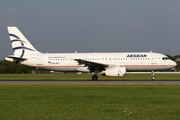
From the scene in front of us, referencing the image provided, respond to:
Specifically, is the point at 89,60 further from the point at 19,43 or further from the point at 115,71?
the point at 19,43

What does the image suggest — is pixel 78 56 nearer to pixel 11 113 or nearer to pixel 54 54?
pixel 54 54

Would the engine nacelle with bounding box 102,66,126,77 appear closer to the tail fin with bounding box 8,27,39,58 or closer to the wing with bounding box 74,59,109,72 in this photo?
the wing with bounding box 74,59,109,72

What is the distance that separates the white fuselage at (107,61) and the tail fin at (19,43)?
1205 millimetres

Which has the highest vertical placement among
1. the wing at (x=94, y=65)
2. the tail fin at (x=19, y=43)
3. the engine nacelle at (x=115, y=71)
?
the tail fin at (x=19, y=43)

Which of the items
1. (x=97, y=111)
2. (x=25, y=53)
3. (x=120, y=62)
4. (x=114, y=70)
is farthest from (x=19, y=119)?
(x=25, y=53)

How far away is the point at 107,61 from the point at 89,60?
2687mm

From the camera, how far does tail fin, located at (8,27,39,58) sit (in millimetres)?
37781

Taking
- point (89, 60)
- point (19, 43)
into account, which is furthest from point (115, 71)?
point (19, 43)

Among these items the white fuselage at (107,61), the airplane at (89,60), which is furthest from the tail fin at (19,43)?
the white fuselage at (107,61)

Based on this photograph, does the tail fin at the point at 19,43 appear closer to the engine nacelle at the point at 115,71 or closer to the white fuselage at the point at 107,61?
the white fuselage at the point at 107,61

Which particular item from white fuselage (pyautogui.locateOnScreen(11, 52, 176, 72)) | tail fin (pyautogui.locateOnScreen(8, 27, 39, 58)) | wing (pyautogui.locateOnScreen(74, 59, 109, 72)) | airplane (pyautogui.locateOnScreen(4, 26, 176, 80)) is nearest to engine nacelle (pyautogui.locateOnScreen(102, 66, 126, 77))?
airplane (pyautogui.locateOnScreen(4, 26, 176, 80))

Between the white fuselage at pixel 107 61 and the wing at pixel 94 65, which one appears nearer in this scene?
the wing at pixel 94 65

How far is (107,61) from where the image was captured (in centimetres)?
3516

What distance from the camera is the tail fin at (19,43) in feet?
124
